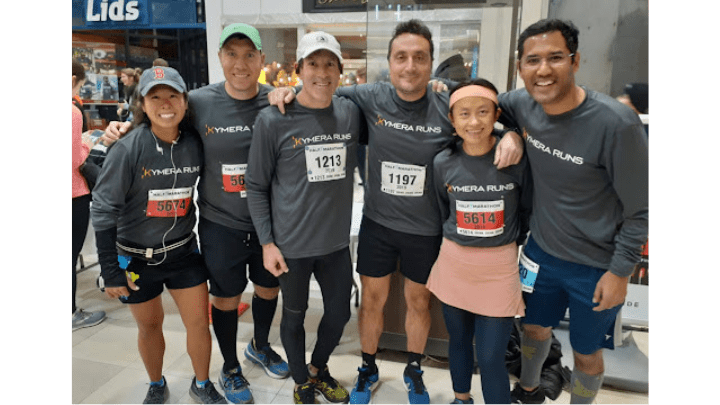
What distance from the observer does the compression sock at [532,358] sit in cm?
204

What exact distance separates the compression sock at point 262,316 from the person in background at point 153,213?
16.7 inches

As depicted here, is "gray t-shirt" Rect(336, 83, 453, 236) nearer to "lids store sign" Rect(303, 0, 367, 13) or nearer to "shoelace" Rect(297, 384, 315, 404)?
"shoelace" Rect(297, 384, 315, 404)

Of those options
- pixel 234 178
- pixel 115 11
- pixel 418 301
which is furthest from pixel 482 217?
pixel 115 11

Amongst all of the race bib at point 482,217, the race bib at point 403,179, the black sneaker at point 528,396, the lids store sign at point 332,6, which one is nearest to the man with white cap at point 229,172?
the race bib at point 403,179

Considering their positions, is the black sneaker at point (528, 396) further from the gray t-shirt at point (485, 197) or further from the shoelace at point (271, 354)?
the shoelace at point (271, 354)

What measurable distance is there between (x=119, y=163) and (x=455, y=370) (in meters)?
1.74

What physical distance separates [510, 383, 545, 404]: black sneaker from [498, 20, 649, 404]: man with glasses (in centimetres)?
30

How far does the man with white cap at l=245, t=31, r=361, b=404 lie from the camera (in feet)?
6.23

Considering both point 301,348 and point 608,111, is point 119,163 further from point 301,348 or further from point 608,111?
point 608,111

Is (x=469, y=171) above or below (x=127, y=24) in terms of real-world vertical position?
below

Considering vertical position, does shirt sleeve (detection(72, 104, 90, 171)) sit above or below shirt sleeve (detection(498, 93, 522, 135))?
below

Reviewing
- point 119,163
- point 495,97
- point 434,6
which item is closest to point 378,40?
point 434,6

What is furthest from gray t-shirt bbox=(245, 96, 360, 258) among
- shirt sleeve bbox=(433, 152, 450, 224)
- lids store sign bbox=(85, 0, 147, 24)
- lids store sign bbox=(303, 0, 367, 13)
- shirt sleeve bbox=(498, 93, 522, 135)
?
lids store sign bbox=(85, 0, 147, 24)

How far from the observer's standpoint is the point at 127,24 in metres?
6.39
